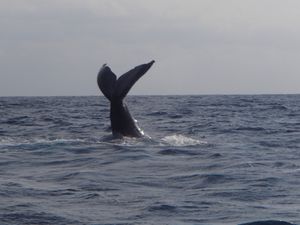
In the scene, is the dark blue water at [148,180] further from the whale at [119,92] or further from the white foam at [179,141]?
the whale at [119,92]

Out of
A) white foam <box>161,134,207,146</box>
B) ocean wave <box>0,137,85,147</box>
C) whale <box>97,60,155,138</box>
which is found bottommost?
ocean wave <box>0,137,85,147</box>

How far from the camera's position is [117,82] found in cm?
1552

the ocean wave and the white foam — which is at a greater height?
the white foam

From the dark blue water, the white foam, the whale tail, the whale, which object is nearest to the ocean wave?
the dark blue water

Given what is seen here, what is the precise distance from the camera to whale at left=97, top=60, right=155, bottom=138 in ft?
49.8

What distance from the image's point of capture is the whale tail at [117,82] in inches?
600

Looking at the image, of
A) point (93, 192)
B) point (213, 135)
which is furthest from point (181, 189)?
point (213, 135)

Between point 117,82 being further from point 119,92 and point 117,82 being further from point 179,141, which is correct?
point 179,141

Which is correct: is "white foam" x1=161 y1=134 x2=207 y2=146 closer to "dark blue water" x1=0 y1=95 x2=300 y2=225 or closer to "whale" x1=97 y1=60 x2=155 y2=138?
"dark blue water" x1=0 y1=95 x2=300 y2=225

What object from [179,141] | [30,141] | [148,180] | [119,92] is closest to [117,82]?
[119,92]

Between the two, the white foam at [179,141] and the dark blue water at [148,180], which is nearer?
the dark blue water at [148,180]

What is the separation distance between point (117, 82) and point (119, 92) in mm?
333

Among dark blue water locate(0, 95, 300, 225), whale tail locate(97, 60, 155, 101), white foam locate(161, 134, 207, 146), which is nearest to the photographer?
dark blue water locate(0, 95, 300, 225)

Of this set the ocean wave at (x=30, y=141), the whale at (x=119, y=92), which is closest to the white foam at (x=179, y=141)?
the whale at (x=119, y=92)
